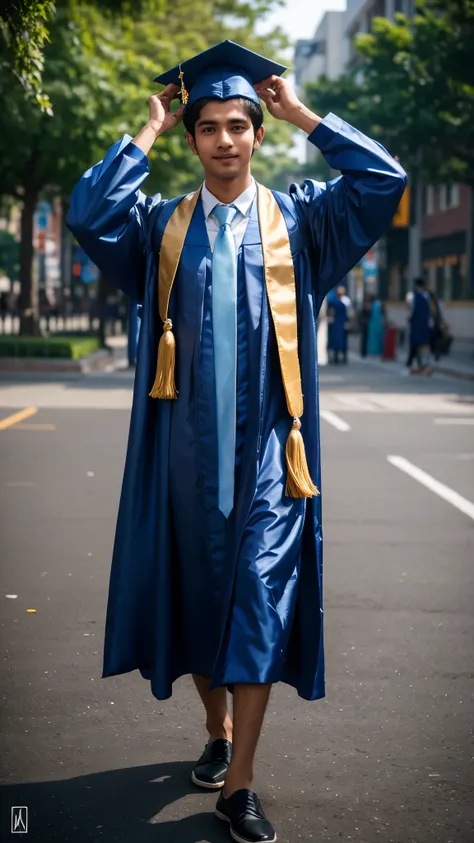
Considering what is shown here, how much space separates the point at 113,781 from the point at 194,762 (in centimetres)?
31

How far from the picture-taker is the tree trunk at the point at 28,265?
98.2 ft

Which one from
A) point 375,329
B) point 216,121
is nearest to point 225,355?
point 216,121

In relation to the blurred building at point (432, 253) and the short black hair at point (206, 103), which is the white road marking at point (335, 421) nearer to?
the short black hair at point (206, 103)

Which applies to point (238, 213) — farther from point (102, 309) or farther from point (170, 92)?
point (102, 309)

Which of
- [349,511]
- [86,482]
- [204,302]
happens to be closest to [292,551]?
[204,302]

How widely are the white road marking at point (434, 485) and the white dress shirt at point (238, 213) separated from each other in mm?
5636

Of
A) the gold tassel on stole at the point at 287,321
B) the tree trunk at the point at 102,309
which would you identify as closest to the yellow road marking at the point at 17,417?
the gold tassel on stole at the point at 287,321

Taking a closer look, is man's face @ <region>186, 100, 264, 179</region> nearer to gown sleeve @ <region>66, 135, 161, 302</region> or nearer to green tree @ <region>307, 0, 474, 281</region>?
gown sleeve @ <region>66, 135, 161, 302</region>

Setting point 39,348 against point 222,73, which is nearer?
point 222,73

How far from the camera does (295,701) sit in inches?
200

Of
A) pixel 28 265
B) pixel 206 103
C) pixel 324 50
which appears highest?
pixel 324 50

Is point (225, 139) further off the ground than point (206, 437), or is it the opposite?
point (225, 139)

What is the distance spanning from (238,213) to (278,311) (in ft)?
0.99

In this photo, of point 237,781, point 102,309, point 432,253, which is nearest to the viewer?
point 237,781
